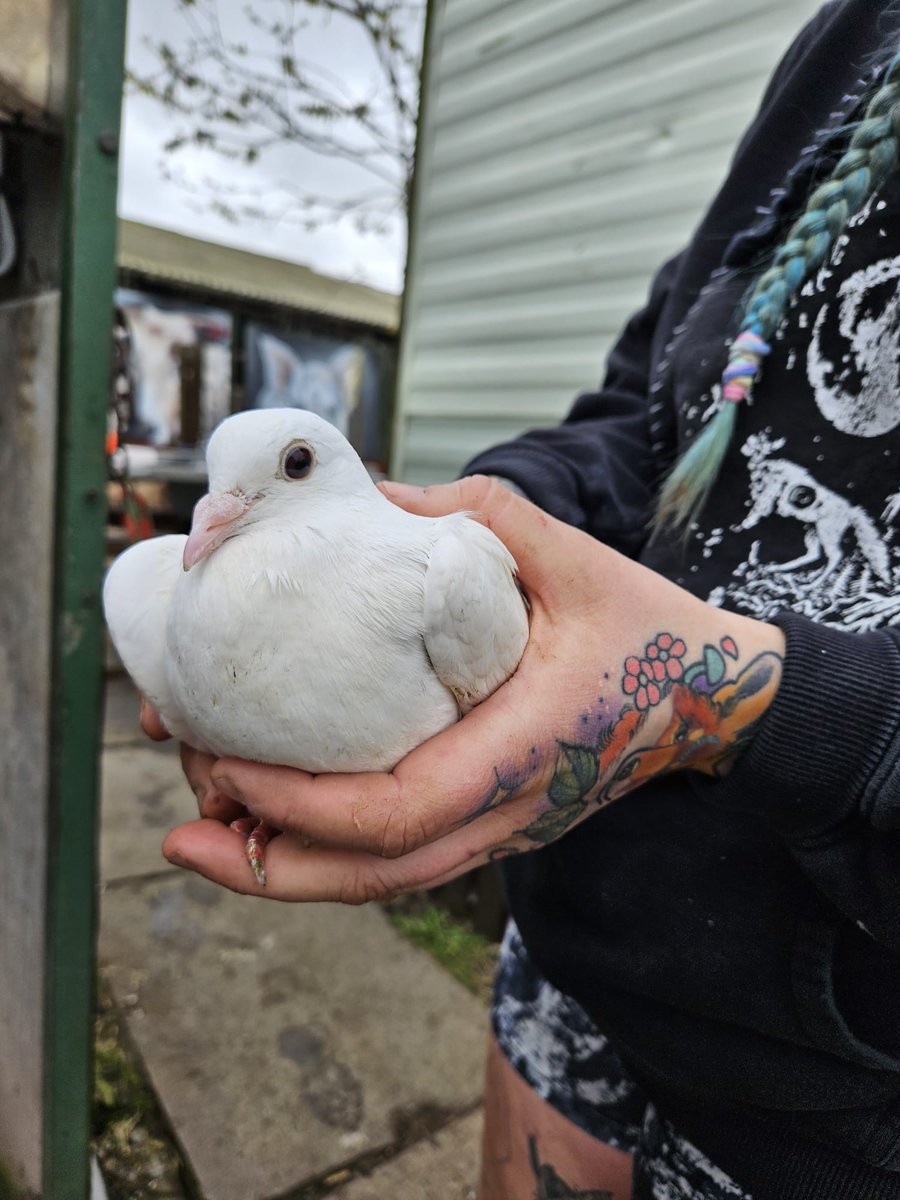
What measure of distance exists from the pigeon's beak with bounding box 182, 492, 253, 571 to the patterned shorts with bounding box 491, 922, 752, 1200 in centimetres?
114

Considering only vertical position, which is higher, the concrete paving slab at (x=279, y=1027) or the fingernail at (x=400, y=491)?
the fingernail at (x=400, y=491)

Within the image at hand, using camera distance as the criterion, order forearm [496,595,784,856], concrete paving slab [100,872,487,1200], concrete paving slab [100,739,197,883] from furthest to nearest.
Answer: concrete paving slab [100,739,197,883]
concrete paving slab [100,872,487,1200]
forearm [496,595,784,856]

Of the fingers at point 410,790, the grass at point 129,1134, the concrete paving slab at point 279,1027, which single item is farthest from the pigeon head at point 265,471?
the concrete paving slab at point 279,1027

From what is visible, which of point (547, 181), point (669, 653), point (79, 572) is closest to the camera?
→ point (669, 653)

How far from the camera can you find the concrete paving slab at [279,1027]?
2.74 meters

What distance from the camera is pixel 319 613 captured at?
42.5 inches

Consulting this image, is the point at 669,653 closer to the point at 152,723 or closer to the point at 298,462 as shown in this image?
the point at 298,462

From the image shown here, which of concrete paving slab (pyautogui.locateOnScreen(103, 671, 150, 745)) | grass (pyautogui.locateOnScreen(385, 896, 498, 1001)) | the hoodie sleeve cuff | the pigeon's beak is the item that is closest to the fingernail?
the pigeon's beak

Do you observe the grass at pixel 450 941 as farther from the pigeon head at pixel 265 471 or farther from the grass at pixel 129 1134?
the pigeon head at pixel 265 471

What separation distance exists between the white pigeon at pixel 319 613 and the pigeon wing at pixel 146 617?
0.08m

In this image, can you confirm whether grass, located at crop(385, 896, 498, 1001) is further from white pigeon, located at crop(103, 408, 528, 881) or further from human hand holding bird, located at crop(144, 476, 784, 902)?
white pigeon, located at crop(103, 408, 528, 881)

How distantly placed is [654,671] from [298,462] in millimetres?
626

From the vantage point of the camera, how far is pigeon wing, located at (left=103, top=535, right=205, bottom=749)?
1.27 m

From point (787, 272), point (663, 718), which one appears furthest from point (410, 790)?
point (787, 272)
